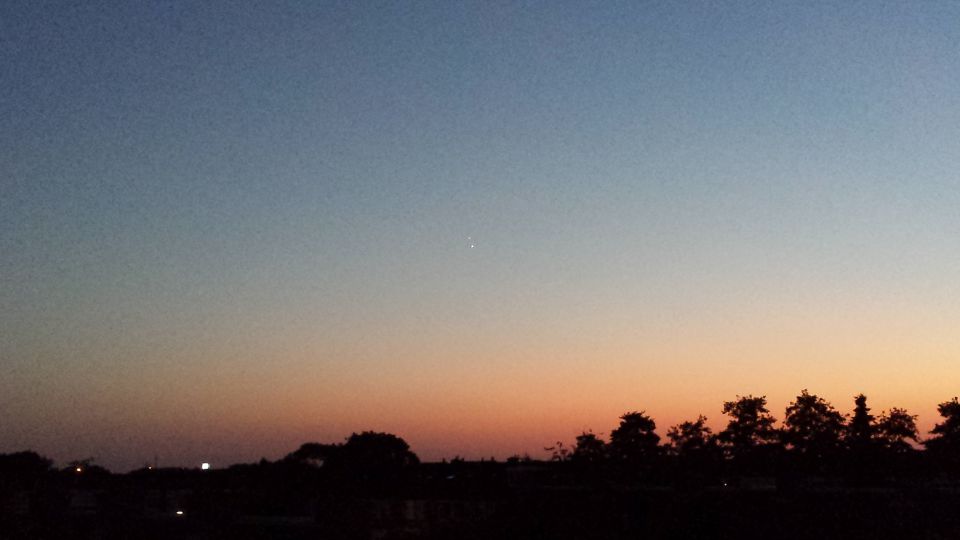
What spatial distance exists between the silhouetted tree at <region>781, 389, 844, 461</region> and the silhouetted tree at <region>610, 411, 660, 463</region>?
13.6m

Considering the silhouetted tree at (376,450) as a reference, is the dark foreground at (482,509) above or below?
below

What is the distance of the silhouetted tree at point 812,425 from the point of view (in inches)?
3241

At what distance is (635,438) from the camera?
91.8m

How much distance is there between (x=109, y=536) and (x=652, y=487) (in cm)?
2585

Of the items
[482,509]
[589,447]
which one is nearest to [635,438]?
[589,447]

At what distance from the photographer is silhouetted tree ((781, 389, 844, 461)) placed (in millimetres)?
82312

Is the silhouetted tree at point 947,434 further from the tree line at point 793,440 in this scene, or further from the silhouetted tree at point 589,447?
the silhouetted tree at point 589,447

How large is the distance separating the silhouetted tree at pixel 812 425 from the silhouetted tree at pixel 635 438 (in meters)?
13.6

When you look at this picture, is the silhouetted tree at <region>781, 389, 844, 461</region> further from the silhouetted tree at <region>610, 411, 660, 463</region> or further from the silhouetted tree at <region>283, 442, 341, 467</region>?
the silhouetted tree at <region>283, 442, 341, 467</region>

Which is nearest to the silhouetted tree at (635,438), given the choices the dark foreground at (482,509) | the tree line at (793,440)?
the tree line at (793,440)

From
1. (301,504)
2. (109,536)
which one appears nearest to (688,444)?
(301,504)

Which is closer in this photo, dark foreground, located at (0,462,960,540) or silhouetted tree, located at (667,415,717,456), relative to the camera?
dark foreground, located at (0,462,960,540)

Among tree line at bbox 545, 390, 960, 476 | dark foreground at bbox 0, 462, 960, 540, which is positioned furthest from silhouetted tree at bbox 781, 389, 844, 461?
dark foreground at bbox 0, 462, 960, 540

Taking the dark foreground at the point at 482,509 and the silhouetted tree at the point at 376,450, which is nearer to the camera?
the dark foreground at the point at 482,509
